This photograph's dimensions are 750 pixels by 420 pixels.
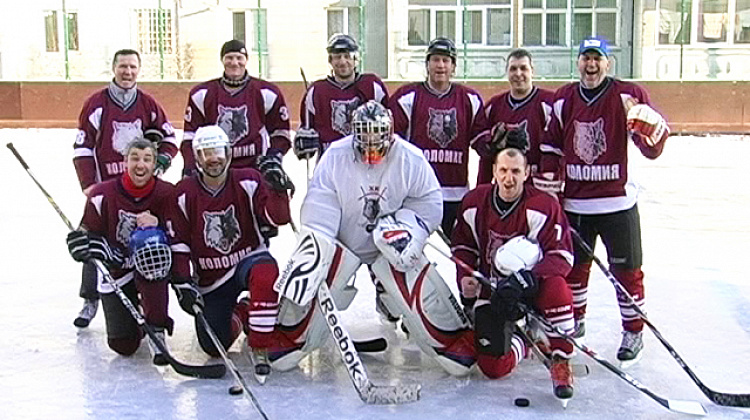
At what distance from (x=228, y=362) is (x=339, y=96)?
1.31 meters

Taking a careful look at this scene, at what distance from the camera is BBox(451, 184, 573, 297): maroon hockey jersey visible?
2.92m

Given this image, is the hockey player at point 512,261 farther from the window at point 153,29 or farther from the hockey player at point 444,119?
the window at point 153,29

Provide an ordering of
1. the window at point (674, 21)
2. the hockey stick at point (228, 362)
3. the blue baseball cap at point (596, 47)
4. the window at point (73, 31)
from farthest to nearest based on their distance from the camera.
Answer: the window at point (73, 31)
the window at point (674, 21)
the blue baseball cap at point (596, 47)
the hockey stick at point (228, 362)

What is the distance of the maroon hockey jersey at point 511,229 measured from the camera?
2.92 m

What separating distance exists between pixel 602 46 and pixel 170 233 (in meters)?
1.61

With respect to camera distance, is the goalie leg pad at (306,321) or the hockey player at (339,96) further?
the hockey player at (339,96)

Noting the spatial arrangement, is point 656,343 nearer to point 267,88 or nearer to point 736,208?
point 267,88

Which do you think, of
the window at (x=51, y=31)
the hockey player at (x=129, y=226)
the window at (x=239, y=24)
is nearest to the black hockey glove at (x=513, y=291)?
the hockey player at (x=129, y=226)

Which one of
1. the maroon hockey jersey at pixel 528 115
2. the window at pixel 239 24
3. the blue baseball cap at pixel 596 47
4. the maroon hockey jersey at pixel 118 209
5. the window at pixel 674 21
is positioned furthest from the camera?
the window at pixel 239 24

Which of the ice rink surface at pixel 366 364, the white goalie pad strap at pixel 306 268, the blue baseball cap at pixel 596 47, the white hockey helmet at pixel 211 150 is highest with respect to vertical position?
the blue baseball cap at pixel 596 47

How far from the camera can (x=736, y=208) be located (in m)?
6.30

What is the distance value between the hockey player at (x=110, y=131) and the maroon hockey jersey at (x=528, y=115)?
1.30m

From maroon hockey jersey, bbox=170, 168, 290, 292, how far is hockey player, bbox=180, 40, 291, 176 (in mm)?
532

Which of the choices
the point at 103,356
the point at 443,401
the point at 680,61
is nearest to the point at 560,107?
the point at 443,401
